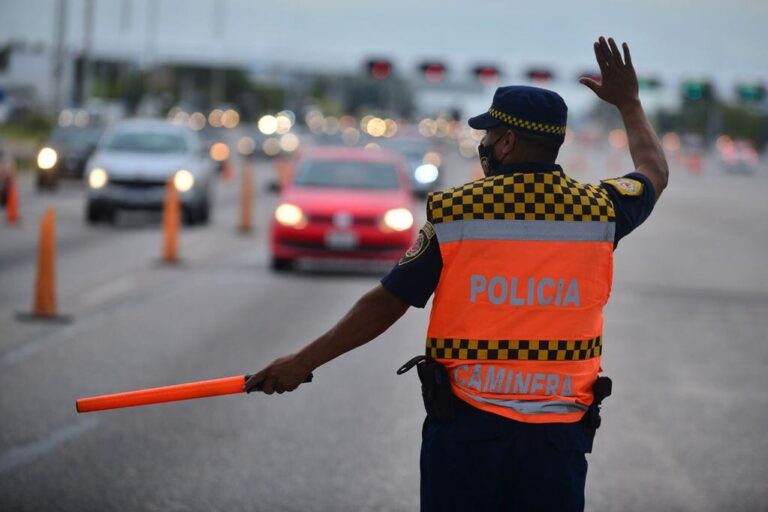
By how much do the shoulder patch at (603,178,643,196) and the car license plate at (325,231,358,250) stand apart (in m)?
12.4

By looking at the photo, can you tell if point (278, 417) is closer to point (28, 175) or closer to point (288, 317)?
point (288, 317)

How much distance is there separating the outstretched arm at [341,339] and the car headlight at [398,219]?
12560 millimetres

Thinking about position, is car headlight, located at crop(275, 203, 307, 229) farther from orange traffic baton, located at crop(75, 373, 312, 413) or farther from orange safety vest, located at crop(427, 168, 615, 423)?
orange safety vest, located at crop(427, 168, 615, 423)

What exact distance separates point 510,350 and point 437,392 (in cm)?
23

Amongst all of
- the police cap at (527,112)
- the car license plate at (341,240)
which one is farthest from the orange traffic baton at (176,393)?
the car license plate at (341,240)

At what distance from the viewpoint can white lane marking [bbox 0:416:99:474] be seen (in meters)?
7.05

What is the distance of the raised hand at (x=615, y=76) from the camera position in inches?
171

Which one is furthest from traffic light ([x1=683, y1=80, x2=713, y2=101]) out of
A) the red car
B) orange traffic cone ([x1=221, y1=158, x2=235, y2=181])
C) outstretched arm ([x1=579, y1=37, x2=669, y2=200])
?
outstretched arm ([x1=579, y1=37, x2=669, y2=200])

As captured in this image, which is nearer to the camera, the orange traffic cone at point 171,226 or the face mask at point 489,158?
the face mask at point 489,158

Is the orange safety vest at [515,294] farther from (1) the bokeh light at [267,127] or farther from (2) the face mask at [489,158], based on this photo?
(1) the bokeh light at [267,127]

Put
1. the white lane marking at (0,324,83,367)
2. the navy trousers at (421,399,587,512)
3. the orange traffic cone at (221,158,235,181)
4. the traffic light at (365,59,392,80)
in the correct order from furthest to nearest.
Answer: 1. the traffic light at (365,59,392,80)
2. the orange traffic cone at (221,158,235,181)
3. the white lane marking at (0,324,83,367)
4. the navy trousers at (421,399,587,512)

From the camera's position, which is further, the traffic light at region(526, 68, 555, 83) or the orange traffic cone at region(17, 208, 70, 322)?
the traffic light at region(526, 68, 555, 83)

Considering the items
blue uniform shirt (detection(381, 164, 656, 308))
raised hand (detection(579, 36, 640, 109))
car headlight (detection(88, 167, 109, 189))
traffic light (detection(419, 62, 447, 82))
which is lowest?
car headlight (detection(88, 167, 109, 189))

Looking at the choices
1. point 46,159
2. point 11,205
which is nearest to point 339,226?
point 11,205
